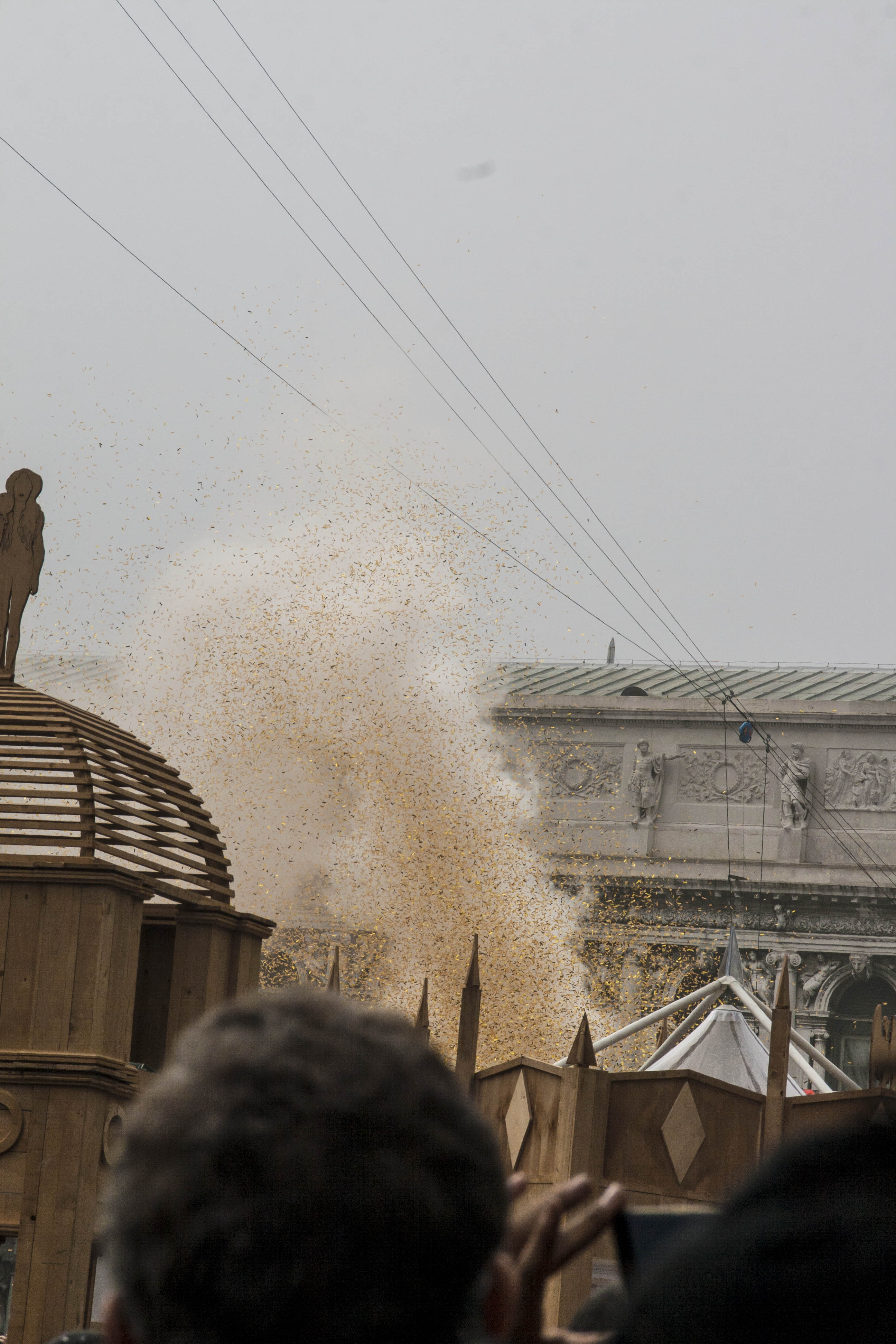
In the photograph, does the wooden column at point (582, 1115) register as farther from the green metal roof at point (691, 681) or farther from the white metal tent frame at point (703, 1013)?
the green metal roof at point (691, 681)

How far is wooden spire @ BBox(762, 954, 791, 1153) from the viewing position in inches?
262

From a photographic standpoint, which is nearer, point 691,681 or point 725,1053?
point 725,1053

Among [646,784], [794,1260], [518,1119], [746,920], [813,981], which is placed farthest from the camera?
[646,784]

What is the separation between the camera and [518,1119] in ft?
23.5

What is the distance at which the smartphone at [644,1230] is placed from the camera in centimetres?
133

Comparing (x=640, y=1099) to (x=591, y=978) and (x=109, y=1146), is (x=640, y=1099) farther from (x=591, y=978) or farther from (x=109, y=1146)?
(x=591, y=978)

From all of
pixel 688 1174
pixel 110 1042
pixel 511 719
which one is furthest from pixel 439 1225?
pixel 511 719

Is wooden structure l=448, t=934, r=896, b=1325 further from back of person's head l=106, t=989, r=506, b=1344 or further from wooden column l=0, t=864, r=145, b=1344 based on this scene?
back of person's head l=106, t=989, r=506, b=1344

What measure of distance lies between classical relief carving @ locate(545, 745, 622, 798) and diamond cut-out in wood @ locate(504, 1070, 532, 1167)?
22.2 metres

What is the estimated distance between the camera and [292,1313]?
1005 millimetres

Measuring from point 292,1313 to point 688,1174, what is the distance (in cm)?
610

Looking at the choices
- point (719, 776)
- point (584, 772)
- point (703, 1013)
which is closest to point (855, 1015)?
point (719, 776)

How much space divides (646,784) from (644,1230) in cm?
2765

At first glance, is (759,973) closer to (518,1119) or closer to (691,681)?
(691,681)
